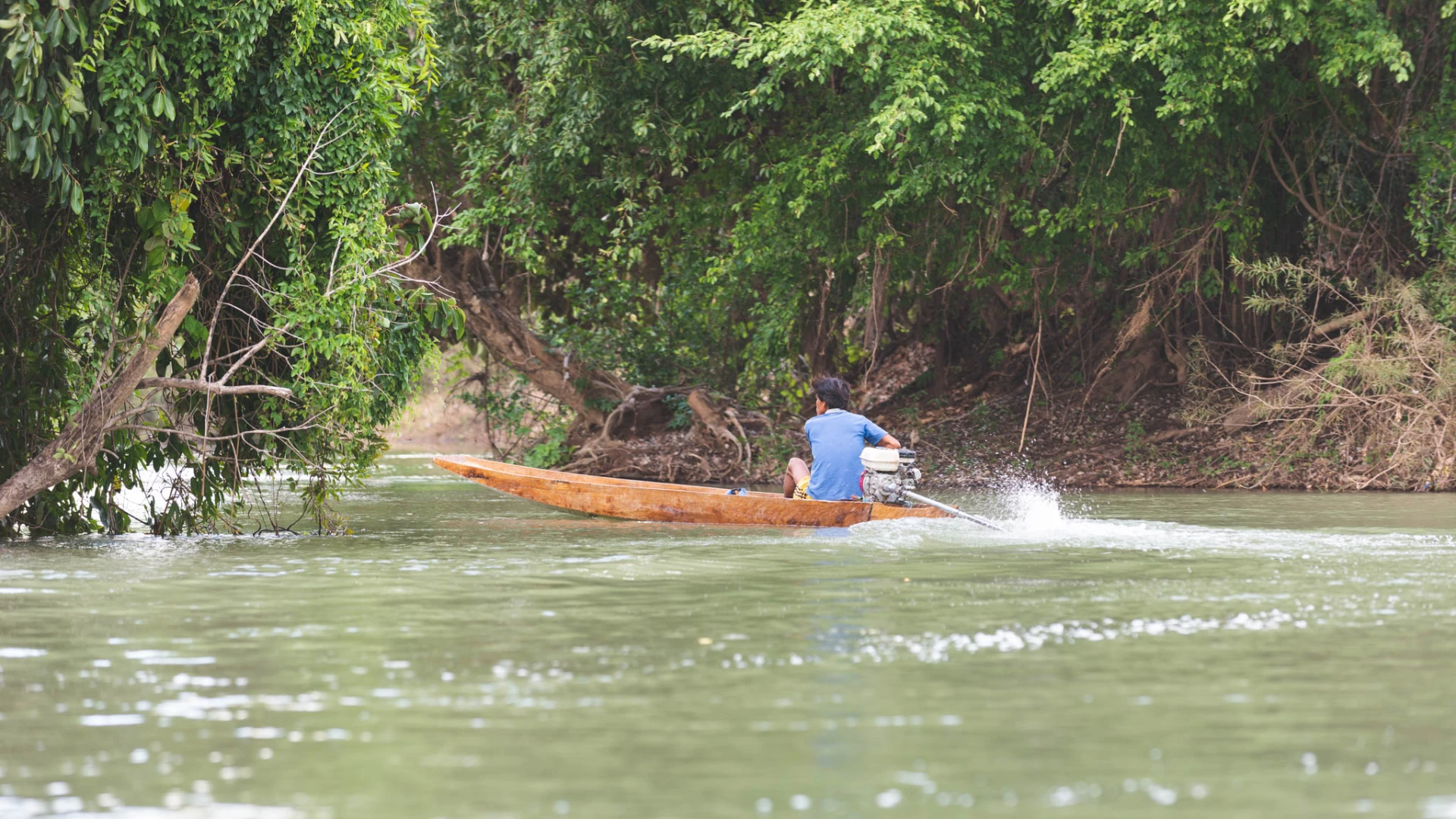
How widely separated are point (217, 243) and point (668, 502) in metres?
4.30

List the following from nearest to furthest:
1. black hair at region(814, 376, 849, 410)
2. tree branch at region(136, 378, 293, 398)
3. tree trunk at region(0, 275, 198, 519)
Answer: tree trunk at region(0, 275, 198, 519)
tree branch at region(136, 378, 293, 398)
black hair at region(814, 376, 849, 410)

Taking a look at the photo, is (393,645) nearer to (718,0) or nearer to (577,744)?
(577,744)

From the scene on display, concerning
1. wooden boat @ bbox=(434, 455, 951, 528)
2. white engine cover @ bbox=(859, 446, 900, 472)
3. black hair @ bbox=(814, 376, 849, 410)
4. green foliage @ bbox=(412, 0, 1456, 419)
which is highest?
green foliage @ bbox=(412, 0, 1456, 419)

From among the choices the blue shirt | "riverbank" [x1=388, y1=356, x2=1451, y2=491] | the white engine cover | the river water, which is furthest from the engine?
"riverbank" [x1=388, y1=356, x2=1451, y2=491]

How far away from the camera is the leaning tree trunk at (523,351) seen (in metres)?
23.3

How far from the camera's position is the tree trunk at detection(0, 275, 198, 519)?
11422 millimetres

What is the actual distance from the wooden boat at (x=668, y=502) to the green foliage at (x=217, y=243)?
7.47 feet

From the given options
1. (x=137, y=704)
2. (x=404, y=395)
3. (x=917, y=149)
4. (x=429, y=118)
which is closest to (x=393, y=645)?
(x=137, y=704)

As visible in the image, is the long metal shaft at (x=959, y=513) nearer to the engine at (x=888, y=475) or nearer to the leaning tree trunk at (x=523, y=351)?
the engine at (x=888, y=475)

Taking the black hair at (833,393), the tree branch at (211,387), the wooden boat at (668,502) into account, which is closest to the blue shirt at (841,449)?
the black hair at (833,393)

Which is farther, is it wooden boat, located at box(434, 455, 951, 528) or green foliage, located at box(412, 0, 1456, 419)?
green foliage, located at box(412, 0, 1456, 419)

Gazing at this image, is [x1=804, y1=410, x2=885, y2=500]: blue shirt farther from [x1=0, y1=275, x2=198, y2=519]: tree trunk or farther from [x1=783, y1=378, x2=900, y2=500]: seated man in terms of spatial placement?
[x1=0, y1=275, x2=198, y2=519]: tree trunk

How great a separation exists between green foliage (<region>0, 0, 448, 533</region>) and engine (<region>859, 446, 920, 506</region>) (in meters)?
3.45

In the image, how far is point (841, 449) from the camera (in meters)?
13.2
